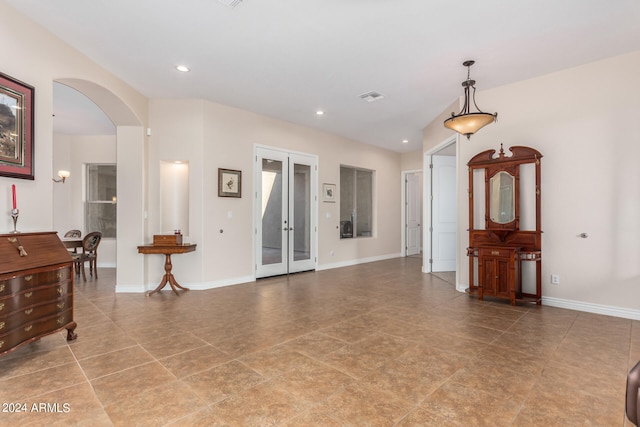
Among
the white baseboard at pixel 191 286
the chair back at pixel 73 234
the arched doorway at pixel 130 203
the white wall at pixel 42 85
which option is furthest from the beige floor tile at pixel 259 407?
the chair back at pixel 73 234

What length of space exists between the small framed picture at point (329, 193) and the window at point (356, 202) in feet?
1.07

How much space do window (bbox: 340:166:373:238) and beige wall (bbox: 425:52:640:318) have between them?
3.83 metres

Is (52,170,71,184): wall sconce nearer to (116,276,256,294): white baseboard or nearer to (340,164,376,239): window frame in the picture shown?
(116,276,256,294): white baseboard

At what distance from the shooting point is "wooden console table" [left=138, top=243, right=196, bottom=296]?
469 centimetres

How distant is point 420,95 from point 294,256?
3701 mm

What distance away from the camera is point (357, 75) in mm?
4172

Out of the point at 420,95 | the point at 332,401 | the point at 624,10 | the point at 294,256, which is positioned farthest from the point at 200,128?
the point at 624,10

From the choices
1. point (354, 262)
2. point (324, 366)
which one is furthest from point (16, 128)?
point (354, 262)

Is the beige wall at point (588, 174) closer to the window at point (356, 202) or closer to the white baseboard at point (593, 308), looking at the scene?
the white baseboard at point (593, 308)

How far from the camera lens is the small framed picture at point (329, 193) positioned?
23.2 feet

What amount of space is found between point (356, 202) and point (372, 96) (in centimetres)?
344

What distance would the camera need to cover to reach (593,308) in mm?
3898

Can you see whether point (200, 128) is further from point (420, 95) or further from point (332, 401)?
point (332, 401)

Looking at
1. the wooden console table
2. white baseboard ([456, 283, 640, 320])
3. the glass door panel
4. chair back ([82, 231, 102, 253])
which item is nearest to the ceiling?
the glass door panel
